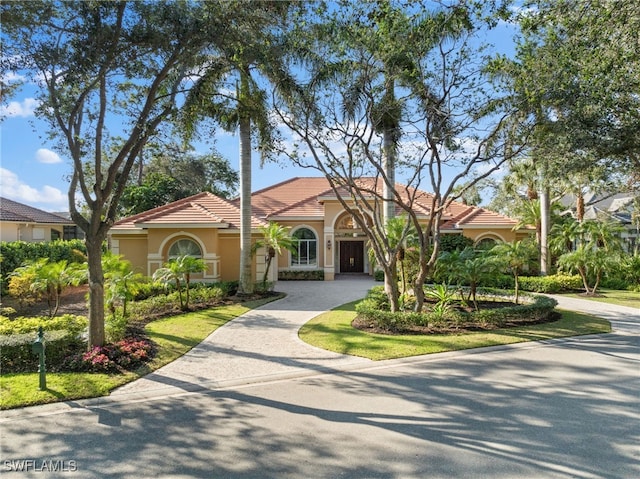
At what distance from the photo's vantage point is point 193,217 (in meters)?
19.8

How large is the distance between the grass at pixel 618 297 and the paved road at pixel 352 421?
994cm

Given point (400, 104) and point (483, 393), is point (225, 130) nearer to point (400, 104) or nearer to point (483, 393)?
point (400, 104)

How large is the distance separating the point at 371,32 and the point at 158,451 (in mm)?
10458

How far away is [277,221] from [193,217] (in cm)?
716

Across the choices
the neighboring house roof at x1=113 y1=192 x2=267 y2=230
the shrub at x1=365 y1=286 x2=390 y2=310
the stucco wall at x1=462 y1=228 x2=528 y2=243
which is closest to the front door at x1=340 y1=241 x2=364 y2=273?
the stucco wall at x1=462 y1=228 x2=528 y2=243

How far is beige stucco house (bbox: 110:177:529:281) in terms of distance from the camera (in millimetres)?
19734

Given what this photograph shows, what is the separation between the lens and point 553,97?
11.3 m

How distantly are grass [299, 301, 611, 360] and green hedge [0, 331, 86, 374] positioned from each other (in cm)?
579

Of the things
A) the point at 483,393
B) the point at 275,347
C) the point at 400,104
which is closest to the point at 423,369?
the point at 483,393

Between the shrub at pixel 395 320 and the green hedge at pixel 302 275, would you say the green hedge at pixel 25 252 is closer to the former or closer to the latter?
the green hedge at pixel 302 275

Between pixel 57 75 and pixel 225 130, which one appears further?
pixel 225 130

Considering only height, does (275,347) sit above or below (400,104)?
below

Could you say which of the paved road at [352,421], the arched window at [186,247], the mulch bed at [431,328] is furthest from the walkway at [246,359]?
the arched window at [186,247]

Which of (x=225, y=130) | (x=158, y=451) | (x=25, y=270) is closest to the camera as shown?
(x=158, y=451)
